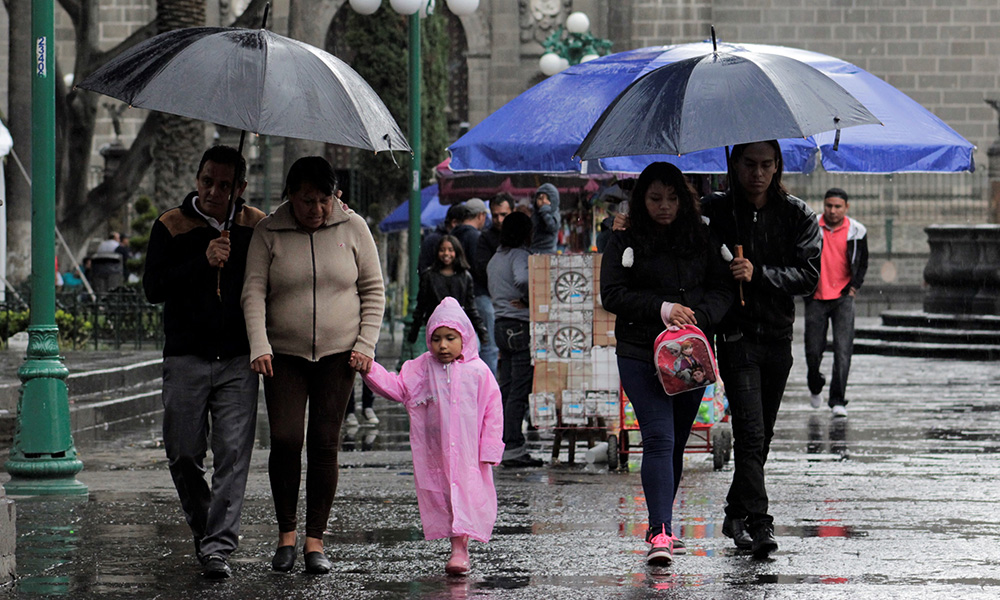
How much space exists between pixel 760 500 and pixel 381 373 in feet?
5.92

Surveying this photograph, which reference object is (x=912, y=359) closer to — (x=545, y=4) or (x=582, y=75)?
(x=582, y=75)

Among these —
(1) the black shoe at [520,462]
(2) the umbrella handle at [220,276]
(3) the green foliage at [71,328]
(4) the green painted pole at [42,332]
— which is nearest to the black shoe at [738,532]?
(2) the umbrella handle at [220,276]

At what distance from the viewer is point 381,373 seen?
713cm

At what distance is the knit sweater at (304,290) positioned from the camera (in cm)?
694

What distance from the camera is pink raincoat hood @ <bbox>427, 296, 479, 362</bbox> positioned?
732cm

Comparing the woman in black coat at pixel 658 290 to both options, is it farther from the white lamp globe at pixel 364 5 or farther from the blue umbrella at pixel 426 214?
the blue umbrella at pixel 426 214

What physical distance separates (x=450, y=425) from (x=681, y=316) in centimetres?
112

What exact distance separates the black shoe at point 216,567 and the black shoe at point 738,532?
2332 mm

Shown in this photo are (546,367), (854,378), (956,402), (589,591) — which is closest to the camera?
(589,591)

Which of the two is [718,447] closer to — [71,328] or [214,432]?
[214,432]

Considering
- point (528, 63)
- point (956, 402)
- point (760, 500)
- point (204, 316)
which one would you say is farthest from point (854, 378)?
point (528, 63)

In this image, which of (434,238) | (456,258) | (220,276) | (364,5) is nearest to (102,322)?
(364,5)

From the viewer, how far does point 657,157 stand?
10484mm

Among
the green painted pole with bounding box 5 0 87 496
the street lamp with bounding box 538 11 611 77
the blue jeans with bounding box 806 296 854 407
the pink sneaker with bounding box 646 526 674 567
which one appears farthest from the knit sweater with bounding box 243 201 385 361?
the street lamp with bounding box 538 11 611 77
